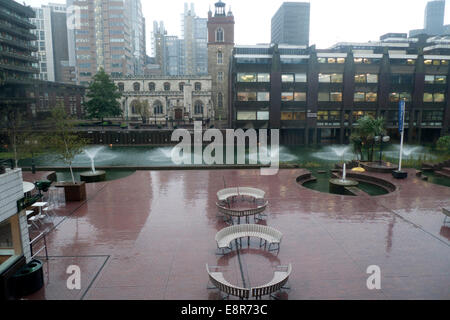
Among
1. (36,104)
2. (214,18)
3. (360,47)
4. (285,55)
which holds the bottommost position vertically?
(36,104)

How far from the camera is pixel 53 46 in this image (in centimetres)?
14600

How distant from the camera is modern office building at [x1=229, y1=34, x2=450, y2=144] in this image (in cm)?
5275

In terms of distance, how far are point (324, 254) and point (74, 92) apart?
88.5m

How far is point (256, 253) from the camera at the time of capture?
1120 cm

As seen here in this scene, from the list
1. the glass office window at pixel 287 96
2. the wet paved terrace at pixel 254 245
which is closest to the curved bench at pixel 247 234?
the wet paved terrace at pixel 254 245

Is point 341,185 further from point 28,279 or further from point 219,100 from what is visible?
point 219,100

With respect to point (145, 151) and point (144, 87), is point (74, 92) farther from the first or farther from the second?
point (145, 151)

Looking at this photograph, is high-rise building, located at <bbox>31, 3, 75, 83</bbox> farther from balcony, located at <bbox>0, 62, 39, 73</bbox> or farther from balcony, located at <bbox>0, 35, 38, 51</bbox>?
balcony, located at <bbox>0, 62, 39, 73</bbox>

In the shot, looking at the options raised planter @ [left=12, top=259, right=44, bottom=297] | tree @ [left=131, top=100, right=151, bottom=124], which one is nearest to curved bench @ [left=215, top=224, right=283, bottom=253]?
raised planter @ [left=12, top=259, right=44, bottom=297]

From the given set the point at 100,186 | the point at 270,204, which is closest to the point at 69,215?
the point at 100,186

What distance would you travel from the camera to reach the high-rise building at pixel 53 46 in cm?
14300

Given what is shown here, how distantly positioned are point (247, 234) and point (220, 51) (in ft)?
256

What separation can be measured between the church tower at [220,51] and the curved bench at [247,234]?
7281cm
